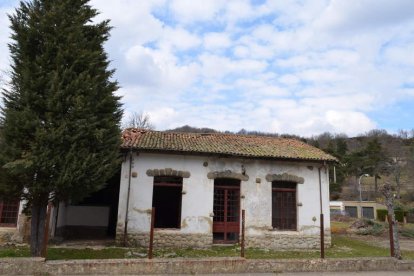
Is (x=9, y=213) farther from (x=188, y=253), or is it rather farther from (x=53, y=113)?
(x=188, y=253)

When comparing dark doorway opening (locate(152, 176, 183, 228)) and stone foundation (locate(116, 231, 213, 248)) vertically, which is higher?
dark doorway opening (locate(152, 176, 183, 228))

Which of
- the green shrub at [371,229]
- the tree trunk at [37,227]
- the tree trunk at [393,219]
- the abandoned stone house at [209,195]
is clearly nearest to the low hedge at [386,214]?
the green shrub at [371,229]

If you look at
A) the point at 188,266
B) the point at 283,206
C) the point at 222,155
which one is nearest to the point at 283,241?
the point at 283,206

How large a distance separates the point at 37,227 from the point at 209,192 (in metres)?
6.39

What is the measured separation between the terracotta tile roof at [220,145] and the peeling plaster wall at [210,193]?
1.31 feet

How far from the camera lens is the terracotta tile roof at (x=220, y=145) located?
13805 millimetres

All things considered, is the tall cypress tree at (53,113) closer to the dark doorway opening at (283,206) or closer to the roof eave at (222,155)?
the roof eave at (222,155)

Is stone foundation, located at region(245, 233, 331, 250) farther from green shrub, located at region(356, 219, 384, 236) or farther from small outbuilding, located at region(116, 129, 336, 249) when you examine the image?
green shrub, located at region(356, 219, 384, 236)

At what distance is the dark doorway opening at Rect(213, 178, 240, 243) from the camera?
14.3 metres

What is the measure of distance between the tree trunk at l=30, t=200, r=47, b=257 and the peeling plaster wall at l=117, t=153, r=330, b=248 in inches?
154

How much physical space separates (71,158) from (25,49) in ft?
10.1

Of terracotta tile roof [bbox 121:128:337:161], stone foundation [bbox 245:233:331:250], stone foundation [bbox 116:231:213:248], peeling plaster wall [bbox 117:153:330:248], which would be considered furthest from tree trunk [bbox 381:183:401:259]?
stone foundation [bbox 116:231:213:248]

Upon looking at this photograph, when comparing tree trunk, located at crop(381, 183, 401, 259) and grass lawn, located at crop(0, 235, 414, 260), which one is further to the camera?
grass lawn, located at crop(0, 235, 414, 260)

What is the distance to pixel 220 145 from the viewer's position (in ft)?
49.3
